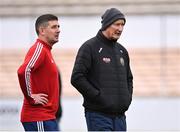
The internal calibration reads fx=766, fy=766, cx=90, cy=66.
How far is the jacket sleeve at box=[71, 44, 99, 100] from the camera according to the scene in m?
6.00

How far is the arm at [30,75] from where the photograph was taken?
5922mm

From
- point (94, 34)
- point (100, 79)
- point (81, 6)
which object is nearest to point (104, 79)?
point (100, 79)

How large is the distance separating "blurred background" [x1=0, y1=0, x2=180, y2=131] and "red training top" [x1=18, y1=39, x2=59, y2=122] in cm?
788

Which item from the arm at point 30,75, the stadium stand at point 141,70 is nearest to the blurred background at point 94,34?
the stadium stand at point 141,70

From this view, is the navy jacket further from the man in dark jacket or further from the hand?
the hand

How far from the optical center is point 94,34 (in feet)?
46.1

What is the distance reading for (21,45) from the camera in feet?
48.5

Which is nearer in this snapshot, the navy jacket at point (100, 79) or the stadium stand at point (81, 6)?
the navy jacket at point (100, 79)

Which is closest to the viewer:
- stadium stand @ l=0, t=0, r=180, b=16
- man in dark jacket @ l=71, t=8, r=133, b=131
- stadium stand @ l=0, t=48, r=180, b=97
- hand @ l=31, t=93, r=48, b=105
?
hand @ l=31, t=93, r=48, b=105

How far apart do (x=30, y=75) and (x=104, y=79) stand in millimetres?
583

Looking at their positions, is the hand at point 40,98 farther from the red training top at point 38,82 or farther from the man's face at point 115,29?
the man's face at point 115,29

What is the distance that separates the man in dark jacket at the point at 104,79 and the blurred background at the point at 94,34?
780cm

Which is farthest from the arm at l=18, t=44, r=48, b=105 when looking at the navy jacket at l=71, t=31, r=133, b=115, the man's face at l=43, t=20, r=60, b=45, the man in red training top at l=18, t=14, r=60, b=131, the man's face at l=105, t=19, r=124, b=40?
the man's face at l=105, t=19, r=124, b=40

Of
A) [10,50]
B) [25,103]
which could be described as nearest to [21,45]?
[10,50]
